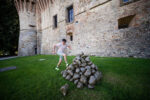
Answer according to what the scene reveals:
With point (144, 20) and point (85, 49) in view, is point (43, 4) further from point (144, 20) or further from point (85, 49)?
point (144, 20)

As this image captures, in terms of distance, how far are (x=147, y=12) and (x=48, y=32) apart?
41.9 feet

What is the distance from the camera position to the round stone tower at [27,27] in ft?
38.5

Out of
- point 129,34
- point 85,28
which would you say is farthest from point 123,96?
point 85,28

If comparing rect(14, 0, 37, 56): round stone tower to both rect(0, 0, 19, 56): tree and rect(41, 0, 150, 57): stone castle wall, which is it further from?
rect(41, 0, 150, 57): stone castle wall

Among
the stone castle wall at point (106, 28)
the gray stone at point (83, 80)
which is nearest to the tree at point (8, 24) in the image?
the stone castle wall at point (106, 28)

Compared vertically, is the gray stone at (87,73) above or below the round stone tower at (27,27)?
below

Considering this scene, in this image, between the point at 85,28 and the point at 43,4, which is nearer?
the point at 85,28

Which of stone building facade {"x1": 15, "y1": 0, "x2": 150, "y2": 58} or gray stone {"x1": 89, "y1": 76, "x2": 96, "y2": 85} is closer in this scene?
gray stone {"x1": 89, "y1": 76, "x2": 96, "y2": 85}

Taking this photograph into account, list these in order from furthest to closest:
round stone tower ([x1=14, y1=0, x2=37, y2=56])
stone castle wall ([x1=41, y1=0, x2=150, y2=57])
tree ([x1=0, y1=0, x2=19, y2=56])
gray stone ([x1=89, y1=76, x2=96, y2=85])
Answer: tree ([x1=0, y1=0, x2=19, y2=56]) < round stone tower ([x1=14, y1=0, x2=37, y2=56]) < stone castle wall ([x1=41, y1=0, x2=150, y2=57]) < gray stone ([x1=89, y1=76, x2=96, y2=85])

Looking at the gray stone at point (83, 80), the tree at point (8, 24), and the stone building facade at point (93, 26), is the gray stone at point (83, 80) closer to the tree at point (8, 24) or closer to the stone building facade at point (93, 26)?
the stone building facade at point (93, 26)

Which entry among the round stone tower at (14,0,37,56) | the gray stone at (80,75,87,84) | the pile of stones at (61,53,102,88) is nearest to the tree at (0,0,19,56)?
the round stone tower at (14,0,37,56)

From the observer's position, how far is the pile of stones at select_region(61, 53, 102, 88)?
1941 millimetres

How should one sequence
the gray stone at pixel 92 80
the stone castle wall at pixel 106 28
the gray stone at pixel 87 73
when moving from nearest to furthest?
the gray stone at pixel 92 80, the gray stone at pixel 87 73, the stone castle wall at pixel 106 28

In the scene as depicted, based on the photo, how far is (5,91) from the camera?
75.4 inches
